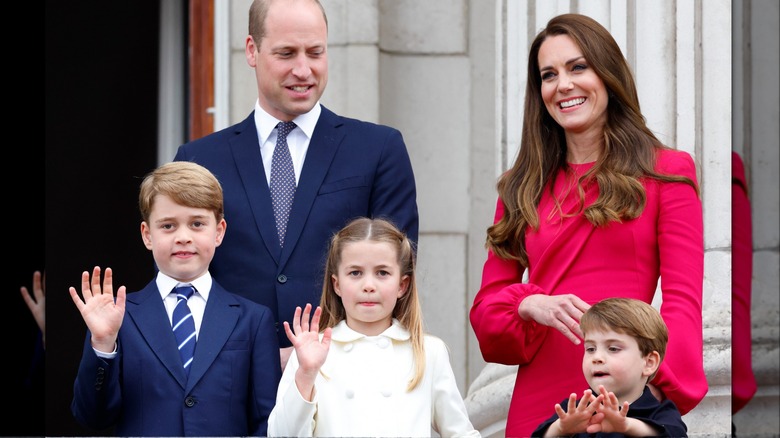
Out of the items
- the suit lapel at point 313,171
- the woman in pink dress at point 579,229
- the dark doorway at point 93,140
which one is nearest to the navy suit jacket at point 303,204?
the suit lapel at point 313,171

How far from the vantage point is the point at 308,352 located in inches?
130

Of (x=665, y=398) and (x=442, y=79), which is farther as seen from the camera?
(x=442, y=79)

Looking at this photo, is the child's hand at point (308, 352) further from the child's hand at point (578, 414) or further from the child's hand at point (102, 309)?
the child's hand at point (578, 414)

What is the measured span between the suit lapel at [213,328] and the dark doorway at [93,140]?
3.84m

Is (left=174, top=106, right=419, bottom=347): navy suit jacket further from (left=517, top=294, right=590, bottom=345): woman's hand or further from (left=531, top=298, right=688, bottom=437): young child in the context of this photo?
(left=531, top=298, right=688, bottom=437): young child

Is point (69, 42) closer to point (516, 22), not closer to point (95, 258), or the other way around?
point (95, 258)

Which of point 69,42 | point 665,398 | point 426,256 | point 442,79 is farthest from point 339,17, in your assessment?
point 665,398

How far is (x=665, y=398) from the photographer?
3451mm

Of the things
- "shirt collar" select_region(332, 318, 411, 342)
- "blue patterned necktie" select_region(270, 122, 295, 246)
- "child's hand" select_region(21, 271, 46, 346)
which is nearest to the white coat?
"shirt collar" select_region(332, 318, 411, 342)

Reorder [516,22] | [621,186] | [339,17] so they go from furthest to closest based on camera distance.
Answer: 1. [339,17]
2. [516,22]
3. [621,186]

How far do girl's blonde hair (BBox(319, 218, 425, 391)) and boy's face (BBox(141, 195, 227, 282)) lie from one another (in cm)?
34

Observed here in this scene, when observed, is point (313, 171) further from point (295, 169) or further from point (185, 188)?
point (185, 188)

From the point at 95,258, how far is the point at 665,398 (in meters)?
4.74

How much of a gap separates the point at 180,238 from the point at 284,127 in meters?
0.57
